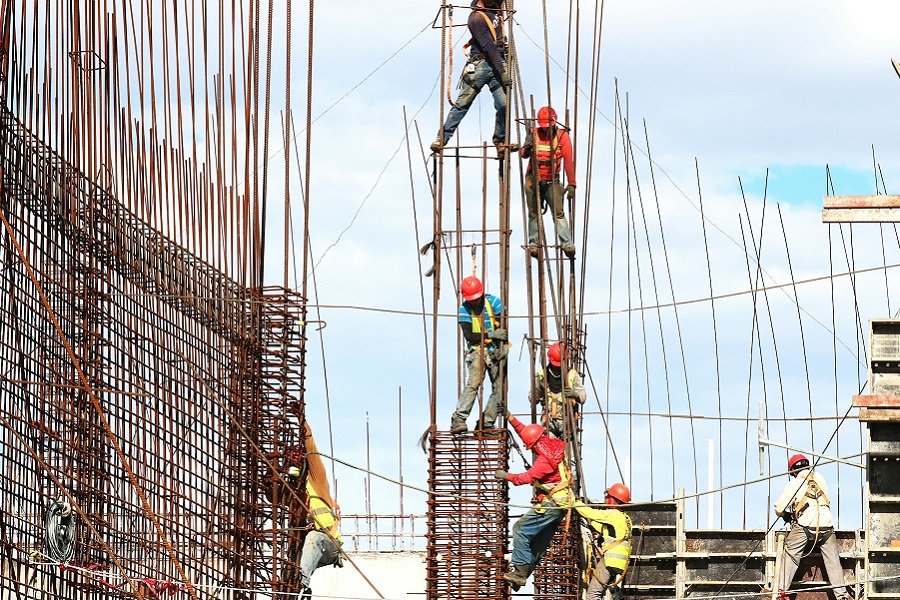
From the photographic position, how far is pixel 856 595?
18594 mm

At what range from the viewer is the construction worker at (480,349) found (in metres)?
18.8

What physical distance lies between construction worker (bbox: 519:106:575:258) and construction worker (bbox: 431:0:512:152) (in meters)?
0.86

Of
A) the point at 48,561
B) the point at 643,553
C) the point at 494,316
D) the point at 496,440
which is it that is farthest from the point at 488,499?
the point at 48,561

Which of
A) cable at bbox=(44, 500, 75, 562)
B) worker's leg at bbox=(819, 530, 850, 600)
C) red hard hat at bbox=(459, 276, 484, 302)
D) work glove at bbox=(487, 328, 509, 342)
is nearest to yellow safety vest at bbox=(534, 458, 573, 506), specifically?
work glove at bbox=(487, 328, 509, 342)

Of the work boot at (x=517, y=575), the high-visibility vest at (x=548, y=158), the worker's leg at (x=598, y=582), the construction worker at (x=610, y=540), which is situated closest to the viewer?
the work boot at (x=517, y=575)

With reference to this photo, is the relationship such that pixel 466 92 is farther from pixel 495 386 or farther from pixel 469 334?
pixel 495 386

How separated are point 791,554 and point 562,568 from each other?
3.44 meters

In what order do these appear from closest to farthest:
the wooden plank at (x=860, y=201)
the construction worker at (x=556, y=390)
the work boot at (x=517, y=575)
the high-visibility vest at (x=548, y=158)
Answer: the wooden plank at (x=860, y=201)
the work boot at (x=517, y=575)
the construction worker at (x=556, y=390)
the high-visibility vest at (x=548, y=158)

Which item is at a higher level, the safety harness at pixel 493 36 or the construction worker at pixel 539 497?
the safety harness at pixel 493 36

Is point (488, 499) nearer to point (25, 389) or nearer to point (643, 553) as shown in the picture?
point (643, 553)

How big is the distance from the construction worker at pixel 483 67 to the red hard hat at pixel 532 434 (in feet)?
11.4

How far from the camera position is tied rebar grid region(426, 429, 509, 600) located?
62.0ft

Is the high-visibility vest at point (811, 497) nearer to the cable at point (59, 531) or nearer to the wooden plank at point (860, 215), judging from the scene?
the wooden plank at point (860, 215)

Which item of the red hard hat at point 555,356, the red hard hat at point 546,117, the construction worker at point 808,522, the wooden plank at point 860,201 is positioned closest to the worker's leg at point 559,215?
the red hard hat at point 546,117
